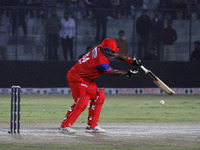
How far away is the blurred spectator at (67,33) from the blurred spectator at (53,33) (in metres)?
0.23

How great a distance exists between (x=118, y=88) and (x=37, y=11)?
5.04 metres

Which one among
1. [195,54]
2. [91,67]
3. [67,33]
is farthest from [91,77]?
[195,54]

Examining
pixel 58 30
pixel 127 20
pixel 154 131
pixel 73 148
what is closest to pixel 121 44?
pixel 127 20

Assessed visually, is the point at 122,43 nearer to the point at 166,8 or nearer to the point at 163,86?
the point at 166,8

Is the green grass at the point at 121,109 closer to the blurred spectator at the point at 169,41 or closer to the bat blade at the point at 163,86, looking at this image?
the blurred spectator at the point at 169,41

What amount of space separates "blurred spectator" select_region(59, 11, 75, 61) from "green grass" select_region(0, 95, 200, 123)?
86.5 inches

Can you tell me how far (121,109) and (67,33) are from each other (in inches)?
284

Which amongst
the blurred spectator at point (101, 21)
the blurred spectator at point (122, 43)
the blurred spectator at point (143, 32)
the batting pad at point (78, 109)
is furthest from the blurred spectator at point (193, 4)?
the batting pad at point (78, 109)

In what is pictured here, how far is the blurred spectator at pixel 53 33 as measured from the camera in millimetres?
24625

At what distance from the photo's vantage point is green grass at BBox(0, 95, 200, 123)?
15.6 meters

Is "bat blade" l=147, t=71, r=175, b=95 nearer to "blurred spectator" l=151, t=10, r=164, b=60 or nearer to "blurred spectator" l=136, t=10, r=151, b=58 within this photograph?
"blurred spectator" l=136, t=10, r=151, b=58

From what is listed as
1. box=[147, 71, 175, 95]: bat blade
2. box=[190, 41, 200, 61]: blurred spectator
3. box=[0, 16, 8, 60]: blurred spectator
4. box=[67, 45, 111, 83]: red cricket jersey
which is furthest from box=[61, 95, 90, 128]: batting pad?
box=[190, 41, 200, 61]: blurred spectator

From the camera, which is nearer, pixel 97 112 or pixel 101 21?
pixel 97 112

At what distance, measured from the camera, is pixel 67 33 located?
977 inches
